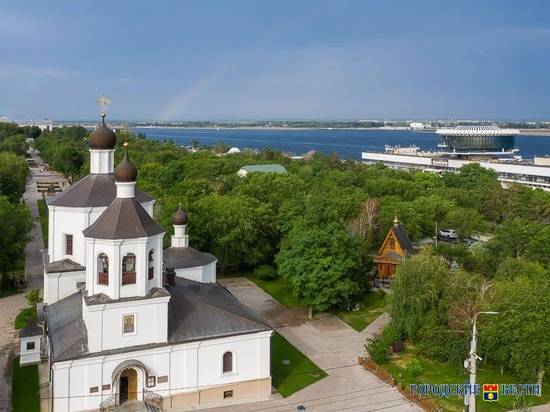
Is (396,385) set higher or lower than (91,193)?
lower

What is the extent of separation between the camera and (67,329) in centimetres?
2000

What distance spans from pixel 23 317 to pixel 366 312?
16.8 meters

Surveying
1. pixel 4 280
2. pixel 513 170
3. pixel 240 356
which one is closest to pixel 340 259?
pixel 240 356

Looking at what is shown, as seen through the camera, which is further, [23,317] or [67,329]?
[23,317]

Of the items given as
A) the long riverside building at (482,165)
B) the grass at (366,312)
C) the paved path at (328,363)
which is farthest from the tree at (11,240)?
the long riverside building at (482,165)

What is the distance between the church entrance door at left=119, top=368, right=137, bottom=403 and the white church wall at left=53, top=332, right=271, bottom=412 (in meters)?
0.22

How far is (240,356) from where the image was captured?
20953 mm

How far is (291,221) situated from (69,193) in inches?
694

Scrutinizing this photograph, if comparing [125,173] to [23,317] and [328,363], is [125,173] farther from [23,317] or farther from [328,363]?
[23,317]

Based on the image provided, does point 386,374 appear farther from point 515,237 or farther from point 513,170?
point 513,170

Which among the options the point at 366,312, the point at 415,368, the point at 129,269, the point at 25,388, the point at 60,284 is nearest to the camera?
the point at 129,269

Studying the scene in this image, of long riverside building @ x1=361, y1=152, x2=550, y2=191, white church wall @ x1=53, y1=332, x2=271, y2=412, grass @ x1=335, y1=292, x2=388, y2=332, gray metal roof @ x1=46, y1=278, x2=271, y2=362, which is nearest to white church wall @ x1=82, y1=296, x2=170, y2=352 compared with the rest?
gray metal roof @ x1=46, y1=278, x2=271, y2=362

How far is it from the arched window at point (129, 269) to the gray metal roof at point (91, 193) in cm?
518

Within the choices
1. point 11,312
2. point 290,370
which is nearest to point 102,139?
point 11,312
